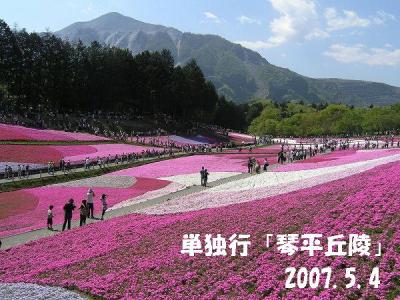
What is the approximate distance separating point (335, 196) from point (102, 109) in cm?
9691

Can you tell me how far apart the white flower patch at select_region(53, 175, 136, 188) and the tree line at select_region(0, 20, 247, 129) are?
5052 centimetres

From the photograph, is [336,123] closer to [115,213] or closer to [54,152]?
[54,152]

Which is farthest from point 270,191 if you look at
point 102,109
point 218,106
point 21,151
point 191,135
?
point 218,106

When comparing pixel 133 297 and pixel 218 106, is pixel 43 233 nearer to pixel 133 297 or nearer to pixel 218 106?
pixel 133 297

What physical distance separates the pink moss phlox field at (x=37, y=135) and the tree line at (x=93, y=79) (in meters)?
21.2

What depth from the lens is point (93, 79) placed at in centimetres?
11069

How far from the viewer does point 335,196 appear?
2603cm

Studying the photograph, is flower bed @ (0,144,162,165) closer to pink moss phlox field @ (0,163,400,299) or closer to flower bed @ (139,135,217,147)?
flower bed @ (139,135,217,147)

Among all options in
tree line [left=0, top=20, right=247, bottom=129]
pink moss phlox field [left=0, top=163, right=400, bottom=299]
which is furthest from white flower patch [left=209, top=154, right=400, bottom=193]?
tree line [left=0, top=20, right=247, bottom=129]

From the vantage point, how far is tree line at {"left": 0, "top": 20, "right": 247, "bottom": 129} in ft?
317

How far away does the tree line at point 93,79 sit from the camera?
9656 cm

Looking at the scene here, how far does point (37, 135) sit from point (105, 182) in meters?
27.5

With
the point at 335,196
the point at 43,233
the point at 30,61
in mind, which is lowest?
the point at 43,233

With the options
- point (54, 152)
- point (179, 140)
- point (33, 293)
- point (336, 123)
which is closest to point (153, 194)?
point (33, 293)
